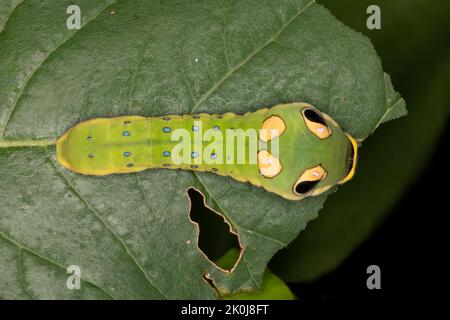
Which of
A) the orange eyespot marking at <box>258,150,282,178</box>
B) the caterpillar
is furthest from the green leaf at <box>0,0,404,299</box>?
the orange eyespot marking at <box>258,150,282,178</box>

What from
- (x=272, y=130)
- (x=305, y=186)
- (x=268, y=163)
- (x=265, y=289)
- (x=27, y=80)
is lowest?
(x=265, y=289)

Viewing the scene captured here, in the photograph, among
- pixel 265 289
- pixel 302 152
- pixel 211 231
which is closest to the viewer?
pixel 302 152

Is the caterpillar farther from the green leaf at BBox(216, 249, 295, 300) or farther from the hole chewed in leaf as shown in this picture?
the green leaf at BBox(216, 249, 295, 300)

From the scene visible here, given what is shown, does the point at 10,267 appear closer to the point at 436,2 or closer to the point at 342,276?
the point at 342,276

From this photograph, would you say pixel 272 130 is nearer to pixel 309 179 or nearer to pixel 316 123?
pixel 316 123

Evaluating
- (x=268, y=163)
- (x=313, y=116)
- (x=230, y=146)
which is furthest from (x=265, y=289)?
(x=313, y=116)

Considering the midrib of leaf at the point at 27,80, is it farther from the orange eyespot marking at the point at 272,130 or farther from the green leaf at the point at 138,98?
the orange eyespot marking at the point at 272,130
